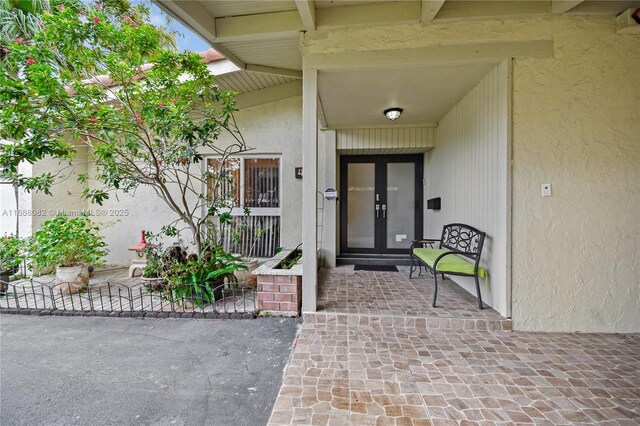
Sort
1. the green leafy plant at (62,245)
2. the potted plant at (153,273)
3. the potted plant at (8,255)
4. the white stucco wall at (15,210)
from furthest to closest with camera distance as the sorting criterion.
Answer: the white stucco wall at (15,210) → the potted plant at (8,255) → the green leafy plant at (62,245) → the potted plant at (153,273)

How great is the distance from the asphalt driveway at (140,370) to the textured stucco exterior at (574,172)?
2.40 m

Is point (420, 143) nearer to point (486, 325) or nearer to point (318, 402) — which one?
point (486, 325)

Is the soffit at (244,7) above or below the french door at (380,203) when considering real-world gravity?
above

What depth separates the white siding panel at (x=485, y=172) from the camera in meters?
2.39

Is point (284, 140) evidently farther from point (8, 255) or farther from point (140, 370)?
→ point (8, 255)

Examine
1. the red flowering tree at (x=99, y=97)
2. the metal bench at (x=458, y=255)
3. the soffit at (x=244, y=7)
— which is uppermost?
the soffit at (x=244, y=7)

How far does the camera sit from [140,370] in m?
1.87

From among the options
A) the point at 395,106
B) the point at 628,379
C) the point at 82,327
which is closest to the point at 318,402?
the point at 628,379

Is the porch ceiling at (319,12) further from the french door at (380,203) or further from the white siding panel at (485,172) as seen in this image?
the french door at (380,203)

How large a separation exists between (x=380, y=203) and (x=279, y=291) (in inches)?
113

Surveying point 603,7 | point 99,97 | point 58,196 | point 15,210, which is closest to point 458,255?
point 603,7

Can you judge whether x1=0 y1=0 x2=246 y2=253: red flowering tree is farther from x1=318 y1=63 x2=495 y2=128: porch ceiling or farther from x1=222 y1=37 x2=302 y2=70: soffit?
x1=318 y1=63 x2=495 y2=128: porch ceiling

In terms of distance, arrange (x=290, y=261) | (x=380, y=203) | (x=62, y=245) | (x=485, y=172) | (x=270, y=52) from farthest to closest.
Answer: (x=380, y=203)
(x=290, y=261)
(x=62, y=245)
(x=270, y=52)
(x=485, y=172)

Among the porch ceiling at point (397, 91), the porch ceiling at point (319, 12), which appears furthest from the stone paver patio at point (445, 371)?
the porch ceiling at point (319, 12)
